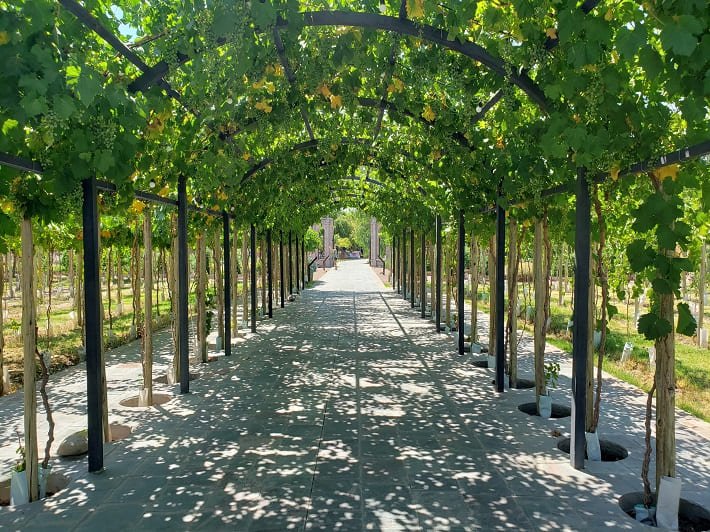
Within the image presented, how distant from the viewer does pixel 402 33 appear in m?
4.12

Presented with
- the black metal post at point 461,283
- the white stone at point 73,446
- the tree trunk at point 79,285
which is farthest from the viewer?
the tree trunk at point 79,285

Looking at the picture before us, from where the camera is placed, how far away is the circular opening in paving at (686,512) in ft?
11.1

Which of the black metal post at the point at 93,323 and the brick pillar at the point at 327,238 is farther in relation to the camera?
the brick pillar at the point at 327,238

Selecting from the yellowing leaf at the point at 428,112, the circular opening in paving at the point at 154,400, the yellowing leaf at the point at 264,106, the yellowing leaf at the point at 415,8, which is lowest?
the circular opening in paving at the point at 154,400

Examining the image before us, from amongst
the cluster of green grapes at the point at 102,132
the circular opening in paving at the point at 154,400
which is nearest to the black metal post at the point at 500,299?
the circular opening in paving at the point at 154,400

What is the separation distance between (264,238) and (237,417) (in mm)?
10898

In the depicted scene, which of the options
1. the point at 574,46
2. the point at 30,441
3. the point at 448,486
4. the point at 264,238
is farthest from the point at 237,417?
the point at 264,238

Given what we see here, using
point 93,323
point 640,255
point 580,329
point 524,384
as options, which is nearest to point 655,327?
point 640,255

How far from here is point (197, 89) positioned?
492 centimetres

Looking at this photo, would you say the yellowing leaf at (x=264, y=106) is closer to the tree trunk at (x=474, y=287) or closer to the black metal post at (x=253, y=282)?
the tree trunk at (x=474, y=287)

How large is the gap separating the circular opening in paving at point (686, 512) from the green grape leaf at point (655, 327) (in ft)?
3.91

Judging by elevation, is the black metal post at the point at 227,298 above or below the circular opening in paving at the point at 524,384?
above

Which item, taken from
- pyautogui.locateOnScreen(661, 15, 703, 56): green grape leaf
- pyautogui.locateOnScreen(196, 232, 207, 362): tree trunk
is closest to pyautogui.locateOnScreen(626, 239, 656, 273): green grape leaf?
pyautogui.locateOnScreen(661, 15, 703, 56): green grape leaf

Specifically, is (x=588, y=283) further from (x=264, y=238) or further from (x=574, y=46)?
(x=264, y=238)
